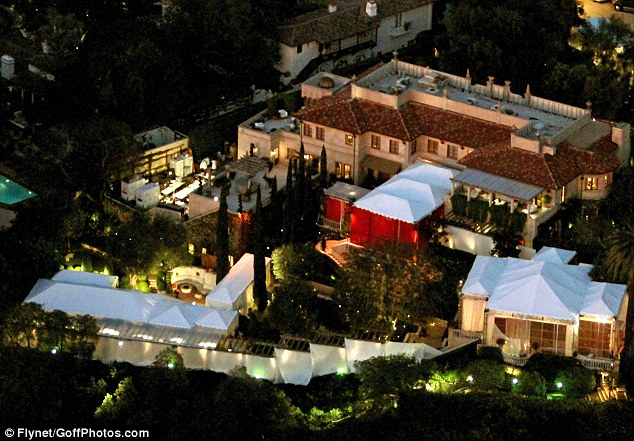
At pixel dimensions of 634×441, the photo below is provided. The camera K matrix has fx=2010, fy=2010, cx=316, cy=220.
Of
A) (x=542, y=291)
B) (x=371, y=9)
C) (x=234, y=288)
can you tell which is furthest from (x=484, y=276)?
(x=371, y=9)

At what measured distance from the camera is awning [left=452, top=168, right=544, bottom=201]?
89125 millimetres

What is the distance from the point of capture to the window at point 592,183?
300 feet

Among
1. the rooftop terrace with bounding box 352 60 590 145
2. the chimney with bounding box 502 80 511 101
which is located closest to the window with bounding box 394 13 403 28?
the rooftop terrace with bounding box 352 60 590 145

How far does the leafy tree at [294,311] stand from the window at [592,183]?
14831 mm

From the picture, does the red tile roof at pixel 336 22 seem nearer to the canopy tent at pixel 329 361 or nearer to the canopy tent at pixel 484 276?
the canopy tent at pixel 484 276

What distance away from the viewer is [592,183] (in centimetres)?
9156

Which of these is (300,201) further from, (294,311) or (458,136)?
(458,136)

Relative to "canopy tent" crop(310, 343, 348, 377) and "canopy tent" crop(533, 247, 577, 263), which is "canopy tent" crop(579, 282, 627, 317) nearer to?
"canopy tent" crop(533, 247, 577, 263)

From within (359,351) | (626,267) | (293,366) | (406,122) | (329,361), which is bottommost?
(293,366)

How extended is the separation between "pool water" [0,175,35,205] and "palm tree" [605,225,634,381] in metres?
29.1

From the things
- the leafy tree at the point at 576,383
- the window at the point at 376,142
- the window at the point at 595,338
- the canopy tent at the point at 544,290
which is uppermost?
the window at the point at 376,142

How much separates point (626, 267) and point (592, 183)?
10046mm

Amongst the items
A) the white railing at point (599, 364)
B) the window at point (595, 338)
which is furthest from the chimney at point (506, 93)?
the white railing at point (599, 364)

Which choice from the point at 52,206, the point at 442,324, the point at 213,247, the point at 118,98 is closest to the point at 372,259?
the point at 442,324
